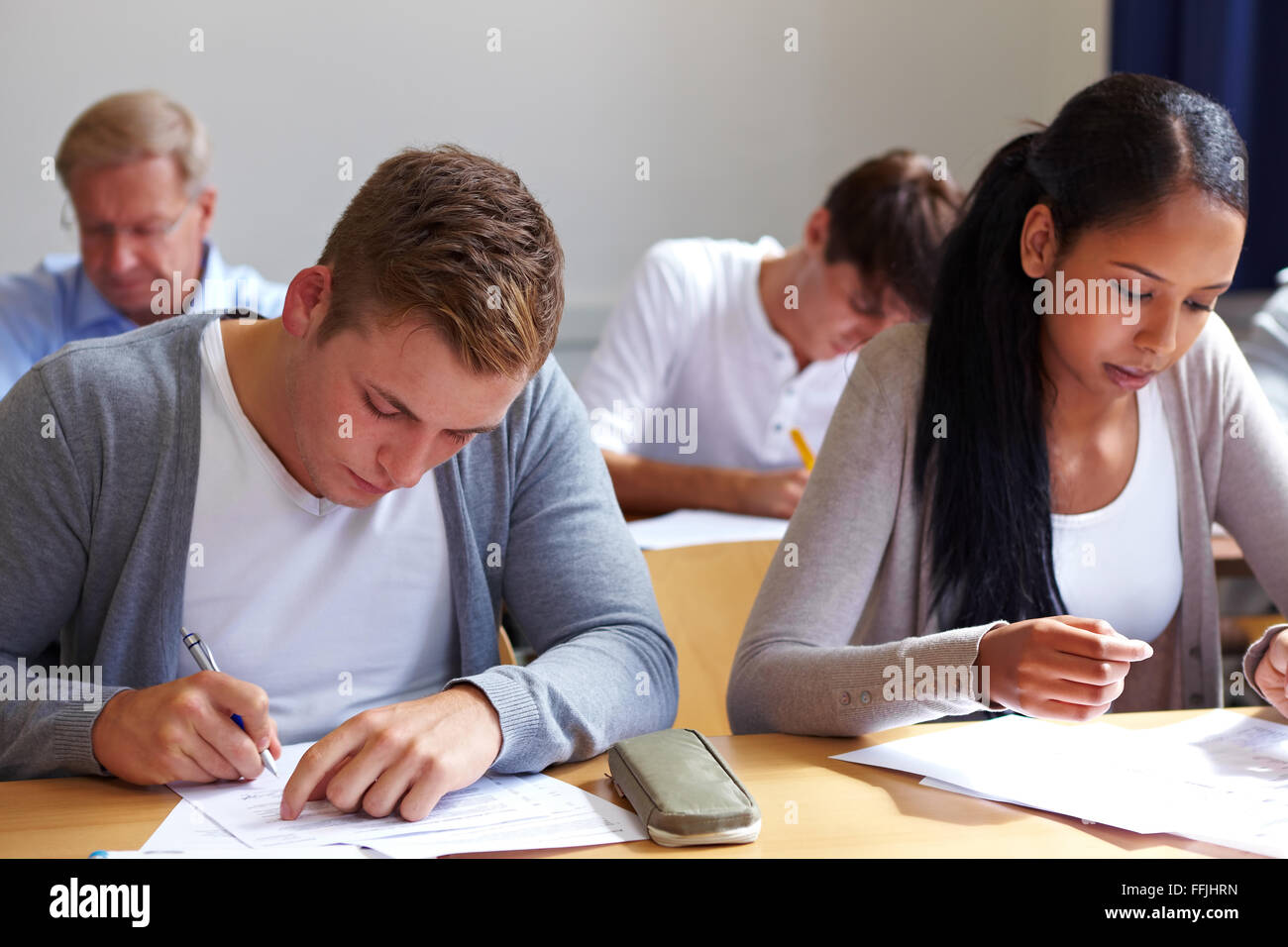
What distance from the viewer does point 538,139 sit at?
322 cm

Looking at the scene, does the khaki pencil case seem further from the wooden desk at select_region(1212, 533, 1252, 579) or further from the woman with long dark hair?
the wooden desk at select_region(1212, 533, 1252, 579)

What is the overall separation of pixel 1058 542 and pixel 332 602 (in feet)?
2.63

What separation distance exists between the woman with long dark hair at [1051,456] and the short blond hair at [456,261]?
1.35ft

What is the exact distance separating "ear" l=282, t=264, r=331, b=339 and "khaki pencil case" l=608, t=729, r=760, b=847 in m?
0.46

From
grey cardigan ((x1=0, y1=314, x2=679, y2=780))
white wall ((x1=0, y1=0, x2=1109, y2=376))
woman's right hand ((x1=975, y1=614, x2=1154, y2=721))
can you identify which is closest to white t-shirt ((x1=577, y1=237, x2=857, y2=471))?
white wall ((x1=0, y1=0, x2=1109, y2=376))

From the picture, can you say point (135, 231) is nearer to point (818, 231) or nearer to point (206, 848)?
point (818, 231)

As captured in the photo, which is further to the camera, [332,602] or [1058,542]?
[1058,542]

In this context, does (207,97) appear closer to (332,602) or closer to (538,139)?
(538,139)

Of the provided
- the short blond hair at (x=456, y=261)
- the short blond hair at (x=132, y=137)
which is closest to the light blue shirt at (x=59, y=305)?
the short blond hair at (x=132, y=137)

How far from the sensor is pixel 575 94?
3236 millimetres

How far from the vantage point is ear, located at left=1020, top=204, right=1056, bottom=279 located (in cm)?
135

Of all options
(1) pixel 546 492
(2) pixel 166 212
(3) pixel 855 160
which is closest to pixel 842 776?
(1) pixel 546 492

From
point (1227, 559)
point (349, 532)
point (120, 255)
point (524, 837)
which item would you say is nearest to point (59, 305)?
point (120, 255)

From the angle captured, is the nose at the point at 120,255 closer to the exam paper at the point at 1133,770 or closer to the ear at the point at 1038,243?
the ear at the point at 1038,243
